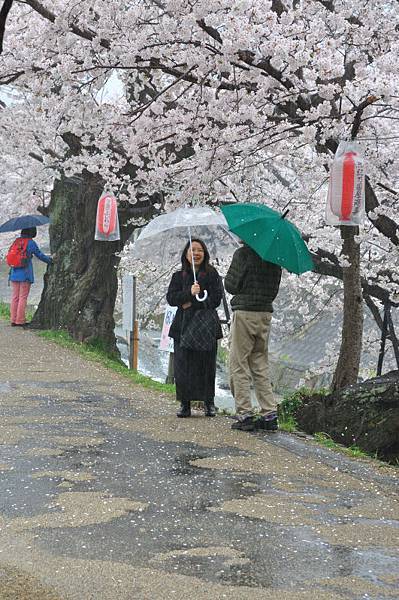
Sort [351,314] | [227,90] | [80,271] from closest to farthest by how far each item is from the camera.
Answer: [227,90] → [351,314] → [80,271]

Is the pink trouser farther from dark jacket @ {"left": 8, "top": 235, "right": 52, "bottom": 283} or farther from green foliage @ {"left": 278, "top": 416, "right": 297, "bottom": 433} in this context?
green foliage @ {"left": 278, "top": 416, "right": 297, "bottom": 433}

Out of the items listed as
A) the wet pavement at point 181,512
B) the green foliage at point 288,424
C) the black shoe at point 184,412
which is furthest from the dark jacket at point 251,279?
the green foliage at point 288,424

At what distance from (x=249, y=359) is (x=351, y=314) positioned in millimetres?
2073

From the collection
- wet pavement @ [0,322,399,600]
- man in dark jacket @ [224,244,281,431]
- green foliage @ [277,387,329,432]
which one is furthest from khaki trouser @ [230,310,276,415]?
green foliage @ [277,387,329,432]

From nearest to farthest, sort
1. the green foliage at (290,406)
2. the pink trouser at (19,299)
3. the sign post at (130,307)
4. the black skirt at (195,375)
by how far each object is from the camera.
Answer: the black skirt at (195,375) < the green foliage at (290,406) < the sign post at (130,307) < the pink trouser at (19,299)

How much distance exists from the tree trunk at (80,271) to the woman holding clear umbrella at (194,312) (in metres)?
7.27

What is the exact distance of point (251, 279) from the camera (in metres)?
8.52

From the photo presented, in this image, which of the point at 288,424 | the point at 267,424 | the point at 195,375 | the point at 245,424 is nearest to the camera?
the point at 245,424

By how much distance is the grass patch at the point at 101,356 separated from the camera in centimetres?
1263

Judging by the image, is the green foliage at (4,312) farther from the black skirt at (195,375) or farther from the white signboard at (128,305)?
the black skirt at (195,375)

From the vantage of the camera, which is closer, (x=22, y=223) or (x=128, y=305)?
(x=128, y=305)

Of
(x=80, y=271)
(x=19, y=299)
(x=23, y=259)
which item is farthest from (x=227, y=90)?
(x=19, y=299)

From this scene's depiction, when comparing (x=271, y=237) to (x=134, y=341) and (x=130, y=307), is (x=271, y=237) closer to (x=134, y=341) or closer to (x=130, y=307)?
(x=130, y=307)

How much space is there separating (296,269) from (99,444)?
2.38 m
